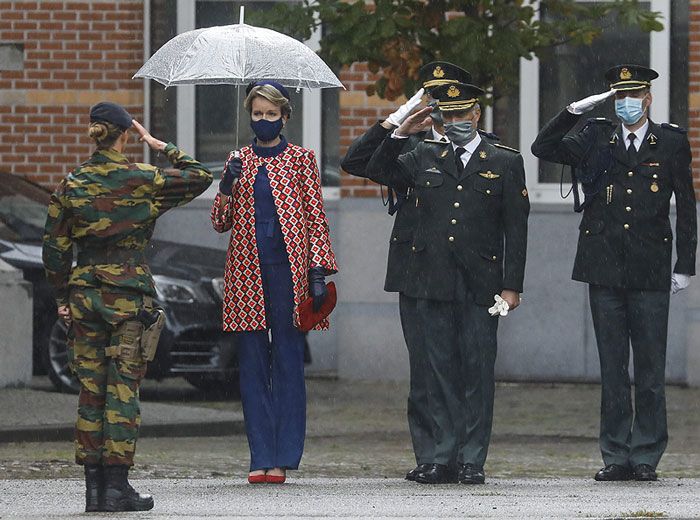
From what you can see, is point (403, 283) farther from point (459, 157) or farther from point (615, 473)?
point (615, 473)

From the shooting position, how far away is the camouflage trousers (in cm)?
816

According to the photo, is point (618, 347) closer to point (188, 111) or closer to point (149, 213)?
point (149, 213)

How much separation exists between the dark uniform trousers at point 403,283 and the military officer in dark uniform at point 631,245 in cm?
69

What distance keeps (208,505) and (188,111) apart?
8741 millimetres

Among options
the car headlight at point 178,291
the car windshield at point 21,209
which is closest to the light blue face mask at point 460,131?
the car headlight at point 178,291

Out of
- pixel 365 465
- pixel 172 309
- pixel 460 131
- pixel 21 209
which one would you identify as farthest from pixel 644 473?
pixel 21 209

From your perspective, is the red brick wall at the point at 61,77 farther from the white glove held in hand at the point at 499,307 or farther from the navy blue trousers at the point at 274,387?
the white glove held in hand at the point at 499,307

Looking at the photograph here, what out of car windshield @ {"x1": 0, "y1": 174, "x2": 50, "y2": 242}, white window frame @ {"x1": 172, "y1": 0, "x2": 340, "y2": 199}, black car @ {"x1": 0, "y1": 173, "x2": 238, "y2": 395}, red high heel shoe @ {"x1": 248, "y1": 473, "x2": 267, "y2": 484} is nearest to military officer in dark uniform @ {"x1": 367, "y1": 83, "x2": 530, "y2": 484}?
red high heel shoe @ {"x1": 248, "y1": 473, "x2": 267, "y2": 484}

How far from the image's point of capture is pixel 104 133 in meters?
8.16

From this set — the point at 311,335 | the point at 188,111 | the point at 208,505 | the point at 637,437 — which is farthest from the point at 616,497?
the point at 188,111

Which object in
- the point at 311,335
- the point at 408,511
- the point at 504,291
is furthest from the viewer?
the point at 311,335

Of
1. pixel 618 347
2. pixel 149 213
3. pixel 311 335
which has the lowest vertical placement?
pixel 311 335

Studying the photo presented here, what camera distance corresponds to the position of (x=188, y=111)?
16.9 meters

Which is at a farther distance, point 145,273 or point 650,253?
point 650,253
